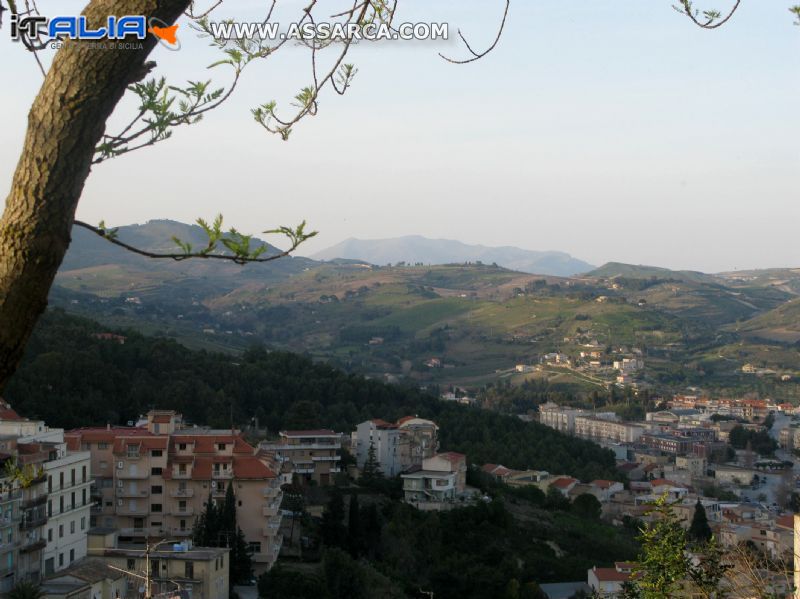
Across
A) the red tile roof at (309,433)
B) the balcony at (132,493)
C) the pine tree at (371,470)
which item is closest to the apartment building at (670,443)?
the pine tree at (371,470)

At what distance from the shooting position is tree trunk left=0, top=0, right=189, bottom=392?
7.25 ft

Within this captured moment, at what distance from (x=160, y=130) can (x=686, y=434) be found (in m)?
58.7

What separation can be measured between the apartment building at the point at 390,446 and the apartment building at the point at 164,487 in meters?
9.78

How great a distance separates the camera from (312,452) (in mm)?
29359

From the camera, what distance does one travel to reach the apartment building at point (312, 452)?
29.0 metres

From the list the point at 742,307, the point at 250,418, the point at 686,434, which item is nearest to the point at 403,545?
the point at 250,418

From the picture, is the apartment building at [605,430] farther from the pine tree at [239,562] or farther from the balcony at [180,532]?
the pine tree at [239,562]

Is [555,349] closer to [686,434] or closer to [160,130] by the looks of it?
[686,434]

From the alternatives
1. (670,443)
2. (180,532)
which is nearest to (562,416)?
(670,443)

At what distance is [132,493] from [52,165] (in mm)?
20166

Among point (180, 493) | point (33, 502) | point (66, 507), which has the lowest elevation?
point (180, 493)

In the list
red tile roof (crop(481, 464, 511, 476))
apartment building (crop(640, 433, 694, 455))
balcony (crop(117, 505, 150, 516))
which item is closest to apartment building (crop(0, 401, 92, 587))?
balcony (crop(117, 505, 150, 516))

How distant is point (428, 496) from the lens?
92.9 feet

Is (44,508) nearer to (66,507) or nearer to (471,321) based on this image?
(66,507)
